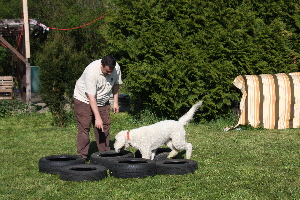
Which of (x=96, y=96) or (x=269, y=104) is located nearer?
(x=96, y=96)

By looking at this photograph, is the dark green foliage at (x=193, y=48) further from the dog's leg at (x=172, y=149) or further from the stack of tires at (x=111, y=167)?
the stack of tires at (x=111, y=167)

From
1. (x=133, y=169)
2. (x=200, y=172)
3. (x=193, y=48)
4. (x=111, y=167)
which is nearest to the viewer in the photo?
(x=133, y=169)

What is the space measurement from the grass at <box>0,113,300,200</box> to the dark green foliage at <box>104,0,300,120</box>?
1.10m

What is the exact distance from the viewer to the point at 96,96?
7133 mm

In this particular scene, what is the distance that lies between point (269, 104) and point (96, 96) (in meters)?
5.23

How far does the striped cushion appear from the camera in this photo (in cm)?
1069

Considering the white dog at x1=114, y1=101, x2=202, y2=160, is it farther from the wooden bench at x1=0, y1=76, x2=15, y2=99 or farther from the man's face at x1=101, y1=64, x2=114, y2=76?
the wooden bench at x1=0, y1=76, x2=15, y2=99

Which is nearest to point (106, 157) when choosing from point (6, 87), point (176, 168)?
point (176, 168)

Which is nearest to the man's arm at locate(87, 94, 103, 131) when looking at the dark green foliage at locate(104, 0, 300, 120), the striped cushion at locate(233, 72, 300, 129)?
the dark green foliage at locate(104, 0, 300, 120)

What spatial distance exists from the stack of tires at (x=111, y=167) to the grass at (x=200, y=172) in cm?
10

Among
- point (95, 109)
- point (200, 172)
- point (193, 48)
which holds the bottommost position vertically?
point (200, 172)

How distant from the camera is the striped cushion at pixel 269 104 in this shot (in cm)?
1069

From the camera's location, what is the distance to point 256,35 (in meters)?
11.6

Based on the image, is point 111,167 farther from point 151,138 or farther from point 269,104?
point 269,104
